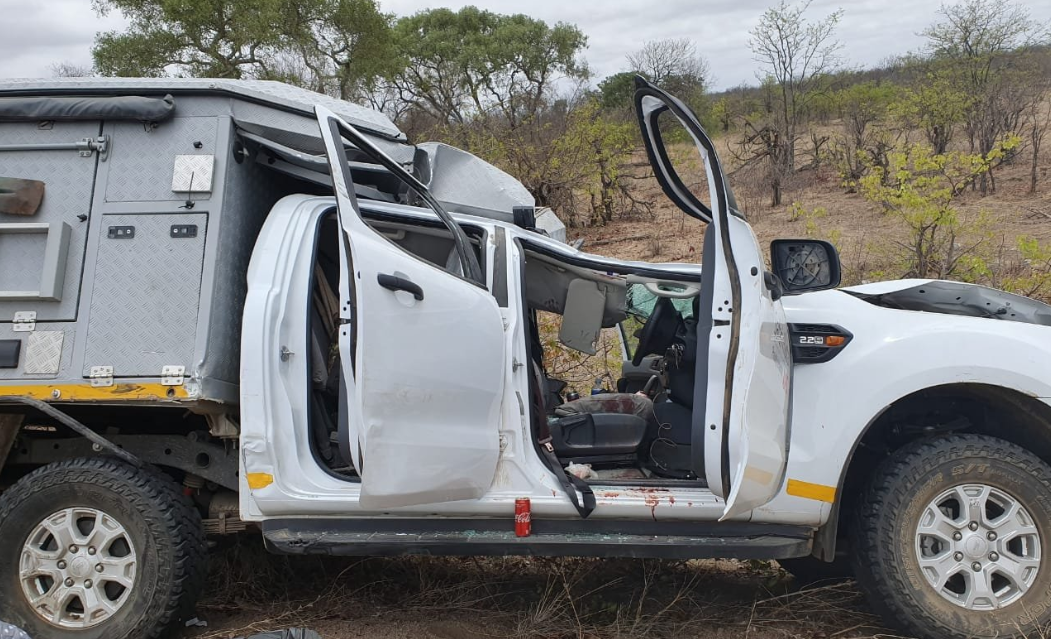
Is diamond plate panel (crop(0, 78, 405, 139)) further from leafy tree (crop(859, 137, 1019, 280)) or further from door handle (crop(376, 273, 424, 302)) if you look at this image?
leafy tree (crop(859, 137, 1019, 280))

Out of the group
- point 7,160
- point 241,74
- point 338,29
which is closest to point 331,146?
point 7,160

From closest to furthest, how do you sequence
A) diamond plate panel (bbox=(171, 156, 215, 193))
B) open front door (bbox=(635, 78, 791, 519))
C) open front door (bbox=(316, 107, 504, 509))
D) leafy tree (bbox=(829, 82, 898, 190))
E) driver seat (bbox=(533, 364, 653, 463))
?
1. open front door (bbox=(316, 107, 504, 509))
2. open front door (bbox=(635, 78, 791, 519))
3. diamond plate panel (bbox=(171, 156, 215, 193))
4. driver seat (bbox=(533, 364, 653, 463))
5. leafy tree (bbox=(829, 82, 898, 190))

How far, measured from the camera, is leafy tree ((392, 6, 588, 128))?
26.8 meters

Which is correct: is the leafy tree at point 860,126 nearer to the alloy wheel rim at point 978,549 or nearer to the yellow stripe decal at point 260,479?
the alloy wheel rim at point 978,549

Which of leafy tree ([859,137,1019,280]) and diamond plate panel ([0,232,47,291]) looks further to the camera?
leafy tree ([859,137,1019,280])

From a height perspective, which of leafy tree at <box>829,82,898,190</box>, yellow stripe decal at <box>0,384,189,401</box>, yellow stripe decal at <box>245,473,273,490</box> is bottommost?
yellow stripe decal at <box>245,473,273,490</box>

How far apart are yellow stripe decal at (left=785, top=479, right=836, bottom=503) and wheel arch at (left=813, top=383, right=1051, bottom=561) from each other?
0.14 m

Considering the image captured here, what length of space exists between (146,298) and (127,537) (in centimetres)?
97

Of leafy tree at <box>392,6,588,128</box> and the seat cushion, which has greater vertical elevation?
leafy tree at <box>392,6,588,128</box>

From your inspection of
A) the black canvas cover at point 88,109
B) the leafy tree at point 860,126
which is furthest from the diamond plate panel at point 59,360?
the leafy tree at point 860,126

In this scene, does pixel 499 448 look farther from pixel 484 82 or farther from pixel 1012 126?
pixel 484 82

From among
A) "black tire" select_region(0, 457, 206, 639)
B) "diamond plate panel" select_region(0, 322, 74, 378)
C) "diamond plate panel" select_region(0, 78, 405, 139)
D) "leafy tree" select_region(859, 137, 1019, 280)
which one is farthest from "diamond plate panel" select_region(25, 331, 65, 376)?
"leafy tree" select_region(859, 137, 1019, 280)

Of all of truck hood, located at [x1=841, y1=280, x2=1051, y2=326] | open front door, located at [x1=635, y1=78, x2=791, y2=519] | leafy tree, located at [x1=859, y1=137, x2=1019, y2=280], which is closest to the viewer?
open front door, located at [x1=635, y1=78, x2=791, y2=519]

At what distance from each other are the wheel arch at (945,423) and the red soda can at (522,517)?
1.24m
